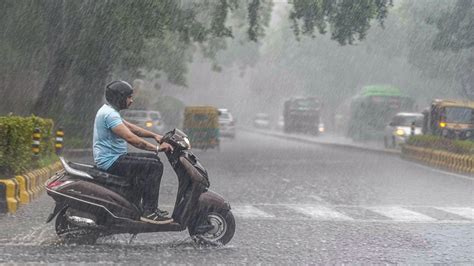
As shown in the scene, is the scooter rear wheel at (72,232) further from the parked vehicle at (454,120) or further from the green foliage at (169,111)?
the green foliage at (169,111)

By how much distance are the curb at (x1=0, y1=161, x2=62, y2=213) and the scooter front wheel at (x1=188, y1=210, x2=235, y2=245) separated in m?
3.96

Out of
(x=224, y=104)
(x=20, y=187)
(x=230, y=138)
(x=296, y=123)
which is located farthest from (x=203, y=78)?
(x=20, y=187)

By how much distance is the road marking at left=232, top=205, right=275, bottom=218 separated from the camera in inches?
449

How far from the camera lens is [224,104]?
370 feet

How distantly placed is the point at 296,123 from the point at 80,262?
56.1m

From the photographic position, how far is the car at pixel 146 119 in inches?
1350

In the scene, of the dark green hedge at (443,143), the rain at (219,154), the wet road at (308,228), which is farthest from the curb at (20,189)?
the dark green hedge at (443,143)

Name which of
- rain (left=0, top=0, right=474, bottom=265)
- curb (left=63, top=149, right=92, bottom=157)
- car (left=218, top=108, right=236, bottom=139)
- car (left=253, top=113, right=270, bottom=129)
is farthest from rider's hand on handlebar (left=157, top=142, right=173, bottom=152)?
car (left=253, top=113, right=270, bottom=129)

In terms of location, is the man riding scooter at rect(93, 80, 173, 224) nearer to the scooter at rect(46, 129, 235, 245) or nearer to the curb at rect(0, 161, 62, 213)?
the scooter at rect(46, 129, 235, 245)

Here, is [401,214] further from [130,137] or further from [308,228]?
[130,137]

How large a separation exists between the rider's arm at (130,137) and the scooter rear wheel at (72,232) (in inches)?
42.8

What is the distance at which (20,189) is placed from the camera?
12.0 m

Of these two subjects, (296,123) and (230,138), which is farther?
(296,123)

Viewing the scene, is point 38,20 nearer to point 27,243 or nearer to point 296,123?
point 27,243
